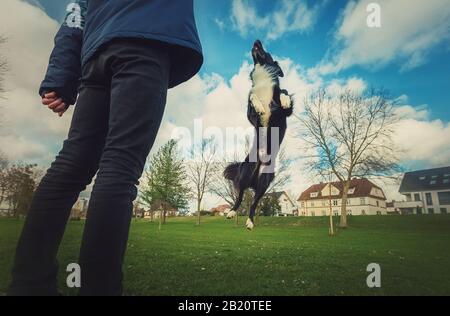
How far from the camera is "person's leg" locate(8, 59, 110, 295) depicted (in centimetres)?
Answer: 73

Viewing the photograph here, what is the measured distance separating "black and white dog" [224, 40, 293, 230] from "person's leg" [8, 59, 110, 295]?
142 cm

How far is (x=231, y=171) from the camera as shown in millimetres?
2340

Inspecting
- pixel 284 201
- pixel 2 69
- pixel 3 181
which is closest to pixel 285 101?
pixel 284 201

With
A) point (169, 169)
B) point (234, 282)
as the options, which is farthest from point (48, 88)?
point (169, 169)

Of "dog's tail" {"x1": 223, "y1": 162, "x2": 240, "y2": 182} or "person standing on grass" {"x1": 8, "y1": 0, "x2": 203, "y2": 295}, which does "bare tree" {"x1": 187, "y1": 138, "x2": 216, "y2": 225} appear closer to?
"dog's tail" {"x1": 223, "y1": 162, "x2": 240, "y2": 182}

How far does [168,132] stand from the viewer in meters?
2.39

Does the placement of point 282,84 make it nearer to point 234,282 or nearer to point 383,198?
point 234,282

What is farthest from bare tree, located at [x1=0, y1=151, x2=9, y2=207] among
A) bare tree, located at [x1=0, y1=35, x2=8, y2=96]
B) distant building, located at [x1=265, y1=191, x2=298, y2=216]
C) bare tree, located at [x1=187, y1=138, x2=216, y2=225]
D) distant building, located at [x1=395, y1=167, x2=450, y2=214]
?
distant building, located at [x1=395, y1=167, x2=450, y2=214]

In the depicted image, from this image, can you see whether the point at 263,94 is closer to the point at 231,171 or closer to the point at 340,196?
the point at 231,171

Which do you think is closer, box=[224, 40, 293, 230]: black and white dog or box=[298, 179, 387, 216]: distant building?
box=[224, 40, 293, 230]: black and white dog

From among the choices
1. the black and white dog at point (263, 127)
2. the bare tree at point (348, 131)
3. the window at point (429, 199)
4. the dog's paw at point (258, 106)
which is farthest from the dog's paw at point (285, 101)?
the window at point (429, 199)

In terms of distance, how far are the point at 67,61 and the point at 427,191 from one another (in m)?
3.09

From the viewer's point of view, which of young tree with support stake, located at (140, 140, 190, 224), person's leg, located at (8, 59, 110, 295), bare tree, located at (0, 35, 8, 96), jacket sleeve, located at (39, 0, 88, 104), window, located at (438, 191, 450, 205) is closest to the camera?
person's leg, located at (8, 59, 110, 295)
